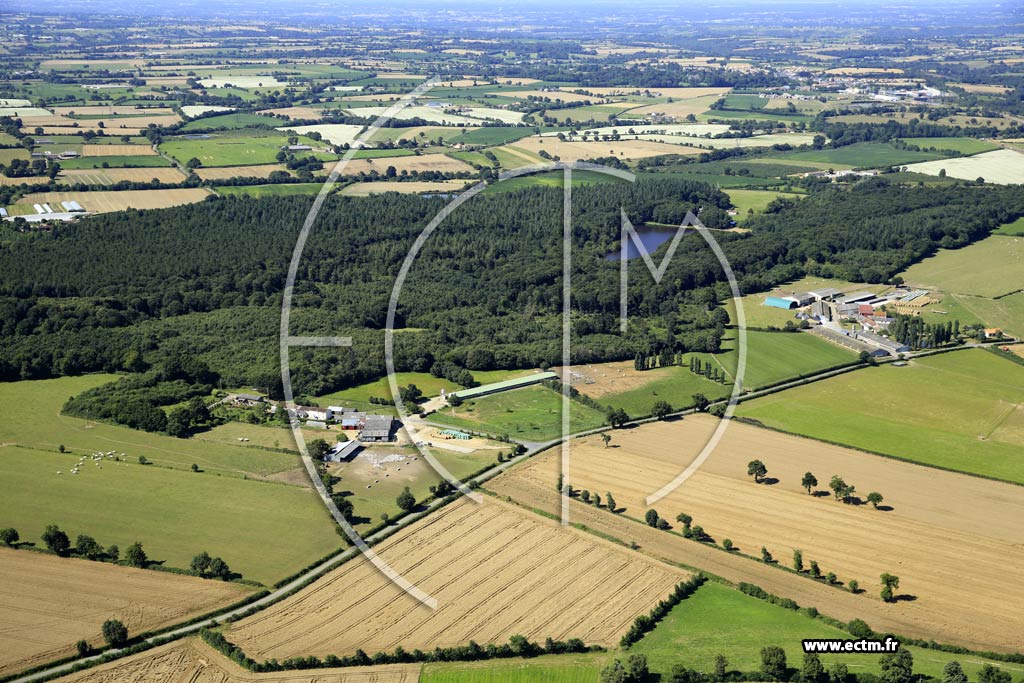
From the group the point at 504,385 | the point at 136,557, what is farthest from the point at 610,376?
the point at 136,557

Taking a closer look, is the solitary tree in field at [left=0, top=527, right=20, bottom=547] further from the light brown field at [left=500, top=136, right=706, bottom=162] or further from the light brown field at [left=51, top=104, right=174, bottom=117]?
the light brown field at [left=51, top=104, right=174, bottom=117]

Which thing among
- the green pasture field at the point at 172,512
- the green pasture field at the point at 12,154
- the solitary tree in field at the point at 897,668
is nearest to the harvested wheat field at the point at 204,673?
the green pasture field at the point at 172,512

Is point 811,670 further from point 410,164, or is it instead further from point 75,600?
point 410,164

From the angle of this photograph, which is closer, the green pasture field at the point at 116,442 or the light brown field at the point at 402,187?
the green pasture field at the point at 116,442

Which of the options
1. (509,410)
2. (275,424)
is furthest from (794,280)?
(275,424)

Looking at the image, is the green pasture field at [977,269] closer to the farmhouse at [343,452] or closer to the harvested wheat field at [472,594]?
the farmhouse at [343,452]

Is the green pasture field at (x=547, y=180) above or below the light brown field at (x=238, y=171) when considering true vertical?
below

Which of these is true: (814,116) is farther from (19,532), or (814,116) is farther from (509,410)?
(19,532)
